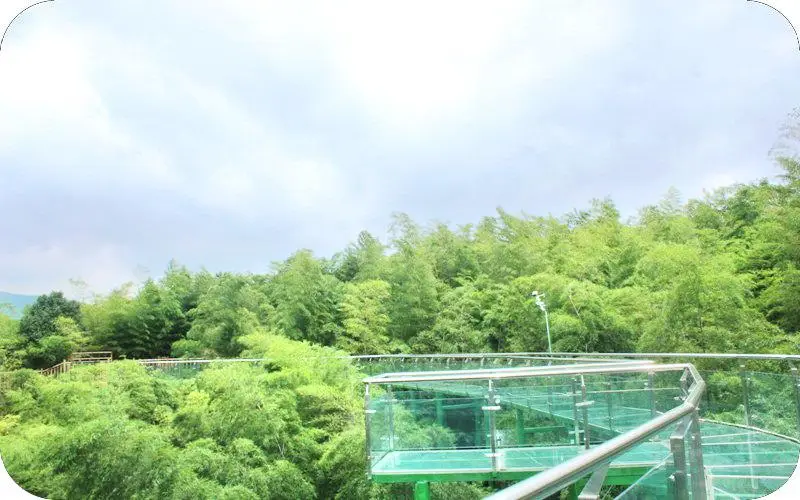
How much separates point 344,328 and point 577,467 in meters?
20.2

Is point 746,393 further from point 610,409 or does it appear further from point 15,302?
point 15,302

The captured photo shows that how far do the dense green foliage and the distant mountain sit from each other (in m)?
0.64

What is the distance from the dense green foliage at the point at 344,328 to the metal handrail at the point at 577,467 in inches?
142

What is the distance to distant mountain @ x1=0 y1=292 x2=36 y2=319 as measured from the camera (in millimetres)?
24953

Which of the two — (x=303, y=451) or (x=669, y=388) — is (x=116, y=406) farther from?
(x=669, y=388)

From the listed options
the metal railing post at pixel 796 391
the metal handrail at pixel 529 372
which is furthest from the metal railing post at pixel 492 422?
the metal railing post at pixel 796 391

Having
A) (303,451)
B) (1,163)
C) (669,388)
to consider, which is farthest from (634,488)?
(1,163)

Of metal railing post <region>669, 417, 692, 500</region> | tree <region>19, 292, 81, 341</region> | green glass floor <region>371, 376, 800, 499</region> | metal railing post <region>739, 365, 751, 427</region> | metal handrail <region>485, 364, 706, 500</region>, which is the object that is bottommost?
green glass floor <region>371, 376, 800, 499</region>

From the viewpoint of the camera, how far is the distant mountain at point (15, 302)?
24953 millimetres

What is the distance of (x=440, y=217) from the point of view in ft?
82.5

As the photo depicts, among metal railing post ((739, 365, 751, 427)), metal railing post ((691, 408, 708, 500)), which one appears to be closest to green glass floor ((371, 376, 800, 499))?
metal railing post ((739, 365, 751, 427))

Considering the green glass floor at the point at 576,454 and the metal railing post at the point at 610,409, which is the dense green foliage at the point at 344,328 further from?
the metal railing post at the point at 610,409

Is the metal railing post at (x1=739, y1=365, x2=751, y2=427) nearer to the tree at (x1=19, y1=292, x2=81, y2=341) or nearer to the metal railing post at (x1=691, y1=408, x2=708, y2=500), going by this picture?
the metal railing post at (x1=691, y1=408, x2=708, y2=500)

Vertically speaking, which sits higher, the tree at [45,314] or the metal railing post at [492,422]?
the tree at [45,314]
